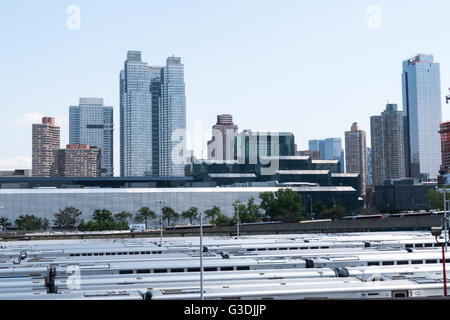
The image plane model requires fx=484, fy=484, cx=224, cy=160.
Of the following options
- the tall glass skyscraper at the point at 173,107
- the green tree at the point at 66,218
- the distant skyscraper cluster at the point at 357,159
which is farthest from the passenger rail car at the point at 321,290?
the green tree at the point at 66,218

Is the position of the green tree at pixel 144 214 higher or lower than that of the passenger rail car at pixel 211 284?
lower

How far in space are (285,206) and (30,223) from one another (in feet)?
106

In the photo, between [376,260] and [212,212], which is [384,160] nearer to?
[212,212]

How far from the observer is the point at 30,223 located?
60562mm

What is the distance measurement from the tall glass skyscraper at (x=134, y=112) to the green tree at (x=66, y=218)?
56.3 m

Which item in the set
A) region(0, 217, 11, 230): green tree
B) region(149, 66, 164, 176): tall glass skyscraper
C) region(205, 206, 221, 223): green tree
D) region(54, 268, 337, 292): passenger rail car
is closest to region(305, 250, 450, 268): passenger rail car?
region(54, 268, 337, 292): passenger rail car

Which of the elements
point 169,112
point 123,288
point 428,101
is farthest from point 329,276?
point 169,112

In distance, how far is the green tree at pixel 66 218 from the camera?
6275 cm

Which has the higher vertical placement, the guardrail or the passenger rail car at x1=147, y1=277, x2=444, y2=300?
the passenger rail car at x1=147, y1=277, x2=444, y2=300

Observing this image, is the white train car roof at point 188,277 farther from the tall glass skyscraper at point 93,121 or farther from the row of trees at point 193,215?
the row of trees at point 193,215

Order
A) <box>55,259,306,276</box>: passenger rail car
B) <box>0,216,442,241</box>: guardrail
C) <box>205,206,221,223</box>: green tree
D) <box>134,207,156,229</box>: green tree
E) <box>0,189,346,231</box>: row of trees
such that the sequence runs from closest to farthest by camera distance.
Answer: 1. <box>55,259,306,276</box>: passenger rail car
2. <box>0,216,442,241</box>: guardrail
3. <box>0,189,346,231</box>: row of trees
4. <box>134,207,156,229</box>: green tree
5. <box>205,206,221,223</box>: green tree

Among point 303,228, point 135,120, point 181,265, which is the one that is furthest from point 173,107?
point 303,228

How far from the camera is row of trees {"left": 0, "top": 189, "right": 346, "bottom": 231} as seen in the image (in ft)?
199

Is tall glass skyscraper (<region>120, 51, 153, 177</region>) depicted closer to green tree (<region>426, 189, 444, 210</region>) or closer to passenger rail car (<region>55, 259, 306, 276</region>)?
passenger rail car (<region>55, 259, 306, 276</region>)
